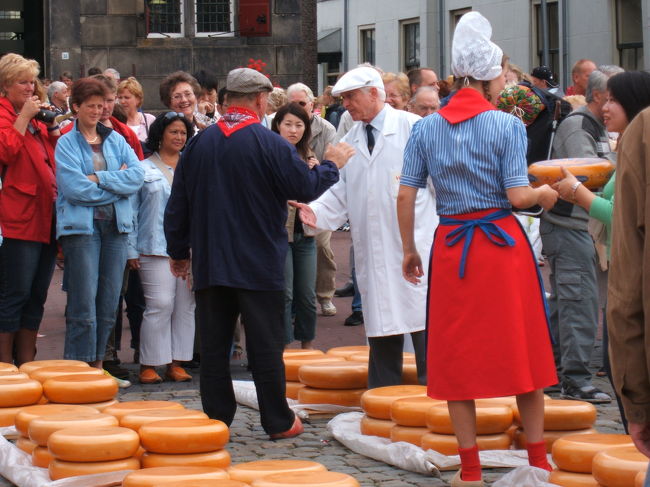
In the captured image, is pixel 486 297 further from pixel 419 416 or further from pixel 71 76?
pixel 71 76

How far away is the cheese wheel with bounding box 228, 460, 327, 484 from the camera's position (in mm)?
5352

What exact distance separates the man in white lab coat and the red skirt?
165 cm

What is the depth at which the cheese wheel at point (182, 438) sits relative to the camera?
581 centimetres

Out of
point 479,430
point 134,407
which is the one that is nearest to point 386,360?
point 479,430

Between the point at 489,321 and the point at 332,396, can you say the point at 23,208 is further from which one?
the point at 489,321

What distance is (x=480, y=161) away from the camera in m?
5.57

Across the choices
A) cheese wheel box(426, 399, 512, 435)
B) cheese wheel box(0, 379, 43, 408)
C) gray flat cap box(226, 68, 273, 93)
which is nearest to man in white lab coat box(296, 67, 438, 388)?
gray flat cap box(226, 68, 273, 93)

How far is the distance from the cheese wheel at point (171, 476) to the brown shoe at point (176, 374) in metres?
3.42

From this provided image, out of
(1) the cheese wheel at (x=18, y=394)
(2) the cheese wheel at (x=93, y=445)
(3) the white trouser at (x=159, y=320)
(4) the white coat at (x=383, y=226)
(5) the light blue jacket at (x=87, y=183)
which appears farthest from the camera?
(3) the white trouser at (x=159, y=320)

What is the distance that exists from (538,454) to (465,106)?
1.57 metres

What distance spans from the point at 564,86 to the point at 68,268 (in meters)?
20.9

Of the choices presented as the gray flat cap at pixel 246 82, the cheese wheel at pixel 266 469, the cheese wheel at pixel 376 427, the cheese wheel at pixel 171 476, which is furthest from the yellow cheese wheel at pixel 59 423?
the gray flat cap at pixel 246 82

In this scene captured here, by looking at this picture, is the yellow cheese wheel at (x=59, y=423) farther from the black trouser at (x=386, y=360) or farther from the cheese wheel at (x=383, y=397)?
the black trouser at (x=386, y=360)

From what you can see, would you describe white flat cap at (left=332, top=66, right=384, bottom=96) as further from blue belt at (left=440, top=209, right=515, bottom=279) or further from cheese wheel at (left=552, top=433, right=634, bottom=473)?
cheese wheel at (left=552, top=433, right=634, bottom=473)
